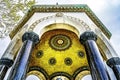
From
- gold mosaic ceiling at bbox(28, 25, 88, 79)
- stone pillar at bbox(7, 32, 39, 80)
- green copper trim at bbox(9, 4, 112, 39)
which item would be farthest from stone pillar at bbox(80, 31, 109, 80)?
gold mosaic ceiling at bbox(28, 25, 88, 79)

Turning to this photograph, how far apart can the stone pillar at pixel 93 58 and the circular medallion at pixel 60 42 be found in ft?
12.9

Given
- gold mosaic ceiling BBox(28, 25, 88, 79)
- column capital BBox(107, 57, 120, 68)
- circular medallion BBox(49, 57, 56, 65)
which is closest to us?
column capital BBox(107, 57, 120, 68)

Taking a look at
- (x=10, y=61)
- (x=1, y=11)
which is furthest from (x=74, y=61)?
(x=1, y=11)

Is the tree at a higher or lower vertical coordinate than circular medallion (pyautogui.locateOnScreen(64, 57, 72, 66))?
lower

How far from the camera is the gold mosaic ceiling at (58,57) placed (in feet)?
47.6

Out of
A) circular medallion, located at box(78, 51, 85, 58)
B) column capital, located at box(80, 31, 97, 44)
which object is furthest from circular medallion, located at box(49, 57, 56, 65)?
column capital, located at box(80, 31, 97, 44)

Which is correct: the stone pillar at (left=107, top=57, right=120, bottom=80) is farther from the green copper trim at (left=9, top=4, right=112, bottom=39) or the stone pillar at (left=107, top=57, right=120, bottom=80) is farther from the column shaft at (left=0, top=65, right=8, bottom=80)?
the column shaft at (left=0, top=65, right=8, bottom=80)

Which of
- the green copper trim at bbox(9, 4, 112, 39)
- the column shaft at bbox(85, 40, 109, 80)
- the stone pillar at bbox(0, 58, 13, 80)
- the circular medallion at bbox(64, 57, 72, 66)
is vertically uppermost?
the green copper trim at bbox(9, 4, 112, 39)

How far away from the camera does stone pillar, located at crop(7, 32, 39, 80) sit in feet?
26.6

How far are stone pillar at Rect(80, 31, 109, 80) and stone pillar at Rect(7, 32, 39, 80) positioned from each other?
2.36 meters

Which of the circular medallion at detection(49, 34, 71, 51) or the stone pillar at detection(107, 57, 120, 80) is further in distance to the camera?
the circular medallion at detection(49, 34, 71, 51)

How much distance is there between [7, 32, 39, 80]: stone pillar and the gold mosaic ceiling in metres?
4.15

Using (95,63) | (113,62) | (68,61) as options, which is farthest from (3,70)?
(68,61)

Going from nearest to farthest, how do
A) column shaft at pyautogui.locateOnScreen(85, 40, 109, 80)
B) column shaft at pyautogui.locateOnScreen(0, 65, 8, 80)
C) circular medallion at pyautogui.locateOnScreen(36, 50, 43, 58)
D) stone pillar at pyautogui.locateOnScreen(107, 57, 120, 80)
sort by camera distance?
column shaft at pyautogui.locateOnScreen(85, 40, 109, 80), column shaft at pyautogui.locateOnScreen(0, 65, 8, 80), stone pillar at pyautogui.locateOnScreen(107, 57, 120, 80), circular medallion at pyautogui.locateOnScreen(36, 50, 43, 58)
